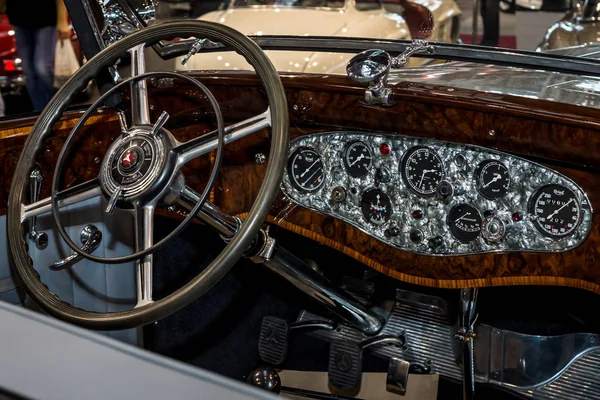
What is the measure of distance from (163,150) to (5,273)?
2.45ft

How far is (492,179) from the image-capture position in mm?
1725

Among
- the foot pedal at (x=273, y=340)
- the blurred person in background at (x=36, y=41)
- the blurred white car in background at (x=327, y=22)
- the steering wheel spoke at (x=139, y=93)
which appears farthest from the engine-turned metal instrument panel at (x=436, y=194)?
the blurred person in background at (x=36, y=41)

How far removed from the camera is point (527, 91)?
5.87ft

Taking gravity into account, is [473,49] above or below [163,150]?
above

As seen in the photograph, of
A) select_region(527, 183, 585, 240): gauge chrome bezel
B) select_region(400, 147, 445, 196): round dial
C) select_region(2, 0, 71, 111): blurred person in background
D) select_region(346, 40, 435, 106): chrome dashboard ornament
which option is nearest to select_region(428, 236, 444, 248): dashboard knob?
select_region(400, 147, 445, 196): round dial

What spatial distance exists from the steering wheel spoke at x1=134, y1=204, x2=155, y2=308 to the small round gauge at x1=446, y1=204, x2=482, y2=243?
68 cm

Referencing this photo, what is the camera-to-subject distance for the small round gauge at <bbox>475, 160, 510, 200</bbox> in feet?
5.59

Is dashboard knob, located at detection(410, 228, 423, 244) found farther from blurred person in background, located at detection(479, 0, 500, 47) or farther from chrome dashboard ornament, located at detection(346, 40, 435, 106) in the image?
blurred person in background, located at detection(479, 0, 500, 47)

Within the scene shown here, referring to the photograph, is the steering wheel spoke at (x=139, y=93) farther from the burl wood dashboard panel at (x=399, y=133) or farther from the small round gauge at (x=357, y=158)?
the small round gauge at (x=357, y=158)

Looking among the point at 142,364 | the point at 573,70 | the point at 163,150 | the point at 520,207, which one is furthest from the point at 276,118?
the point at 142,364

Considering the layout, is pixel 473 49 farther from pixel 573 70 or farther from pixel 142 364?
pixel 142 364

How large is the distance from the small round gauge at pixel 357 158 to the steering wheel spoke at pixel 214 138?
383 mm

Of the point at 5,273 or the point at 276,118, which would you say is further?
the point at 5,273

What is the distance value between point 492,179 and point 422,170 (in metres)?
→ 0.16
